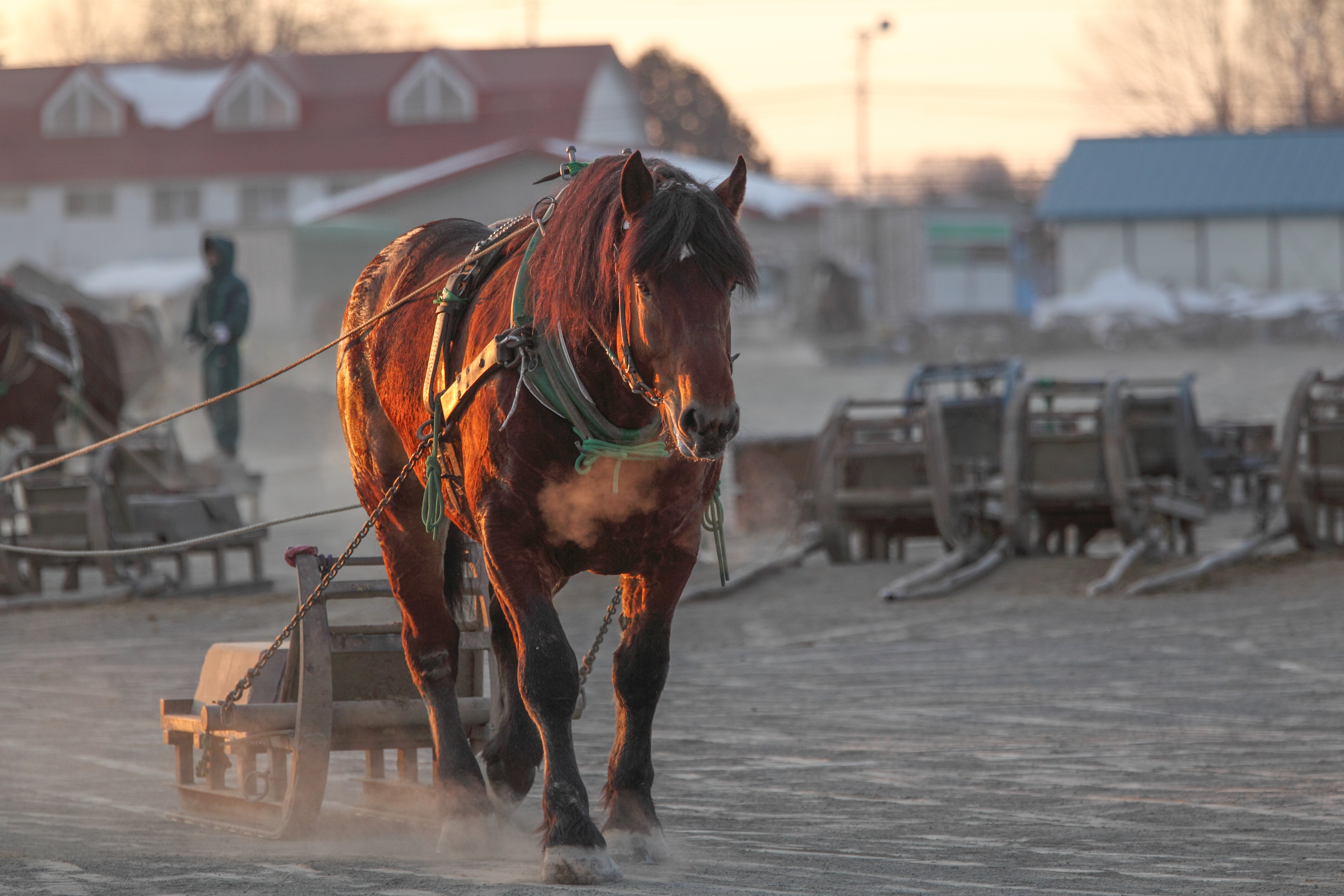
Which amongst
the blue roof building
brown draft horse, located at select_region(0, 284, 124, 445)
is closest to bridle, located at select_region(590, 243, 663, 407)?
brown draft horse, located at select_region(0, 284, 124, 445)

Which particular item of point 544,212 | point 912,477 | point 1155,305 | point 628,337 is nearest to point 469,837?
point 628,337

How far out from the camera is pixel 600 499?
477 cm

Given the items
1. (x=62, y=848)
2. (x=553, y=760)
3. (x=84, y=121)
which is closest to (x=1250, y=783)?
(x=553, y=760)

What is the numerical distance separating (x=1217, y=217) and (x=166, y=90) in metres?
33.8

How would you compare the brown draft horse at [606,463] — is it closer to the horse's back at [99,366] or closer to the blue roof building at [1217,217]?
the horse's back at [99,366]

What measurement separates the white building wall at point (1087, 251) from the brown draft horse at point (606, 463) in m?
45.9

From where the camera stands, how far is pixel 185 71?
60.2 meters

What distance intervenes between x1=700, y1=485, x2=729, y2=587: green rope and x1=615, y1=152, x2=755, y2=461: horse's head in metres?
0.72

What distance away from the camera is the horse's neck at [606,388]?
Answer: 4723 millimetres

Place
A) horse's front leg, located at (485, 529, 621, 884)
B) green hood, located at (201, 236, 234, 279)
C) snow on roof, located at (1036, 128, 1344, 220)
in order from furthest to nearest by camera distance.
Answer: snow on roof, located at (1036, 128, 1344, 220), green hood, located at (201, 236, 234, 279), horse's front leg, located at (485, 529, 621, 884)

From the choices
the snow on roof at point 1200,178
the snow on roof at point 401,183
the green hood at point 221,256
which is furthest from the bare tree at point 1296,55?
the green hood at point 221,256

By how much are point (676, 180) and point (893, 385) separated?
1091 inches

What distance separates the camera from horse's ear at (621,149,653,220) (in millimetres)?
4469

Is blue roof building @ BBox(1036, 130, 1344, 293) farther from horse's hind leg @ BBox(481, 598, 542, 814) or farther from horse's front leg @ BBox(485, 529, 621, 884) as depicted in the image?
horse's front leg @ BBox(485, 529, 621, 884)
